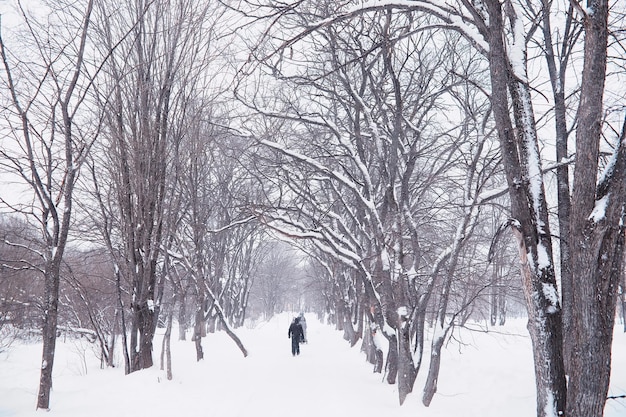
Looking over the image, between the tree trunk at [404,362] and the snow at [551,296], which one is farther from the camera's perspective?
the tree trunk at [404,362]

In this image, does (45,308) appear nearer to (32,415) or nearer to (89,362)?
(32,415)

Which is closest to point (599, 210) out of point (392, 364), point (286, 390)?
point (286, 390)

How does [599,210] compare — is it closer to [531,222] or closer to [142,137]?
[531,222]

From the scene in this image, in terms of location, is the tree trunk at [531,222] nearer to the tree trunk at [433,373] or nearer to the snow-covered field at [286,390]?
the snow-covered field at [286,390]

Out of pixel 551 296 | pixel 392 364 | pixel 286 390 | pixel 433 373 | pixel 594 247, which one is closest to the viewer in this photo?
pixel 594 247

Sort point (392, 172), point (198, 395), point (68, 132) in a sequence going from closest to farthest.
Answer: point (68, 132) < point (198, 395) < point (392, 172)

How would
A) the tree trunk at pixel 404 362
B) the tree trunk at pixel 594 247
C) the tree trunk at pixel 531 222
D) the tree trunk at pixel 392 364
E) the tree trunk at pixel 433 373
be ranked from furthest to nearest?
the tree trunk at pixel 392 364 → the tree trunk at pixel 404 362 → the tree trunk at pixel 433 373 → the tree trunk at pixel 531 222 → the tree trunk at pixel 594 247

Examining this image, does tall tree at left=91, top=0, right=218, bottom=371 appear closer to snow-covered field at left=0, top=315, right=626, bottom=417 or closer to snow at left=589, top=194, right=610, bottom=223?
snow-covered field at left=0, top=315, right=626, bottom=417

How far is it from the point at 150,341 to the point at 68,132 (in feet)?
14.6

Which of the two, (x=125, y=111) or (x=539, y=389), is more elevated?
(x=125, y=111)

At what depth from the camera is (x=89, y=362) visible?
1839cm

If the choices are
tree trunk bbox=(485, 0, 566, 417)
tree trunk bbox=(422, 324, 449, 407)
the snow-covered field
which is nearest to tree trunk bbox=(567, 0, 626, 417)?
tree trunk bbox=(485, 0, 566, 417)

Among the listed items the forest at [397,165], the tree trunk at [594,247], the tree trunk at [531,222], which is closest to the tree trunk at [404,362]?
the forest at [397,165]

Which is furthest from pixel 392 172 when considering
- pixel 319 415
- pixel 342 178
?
pixel 319 415
